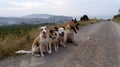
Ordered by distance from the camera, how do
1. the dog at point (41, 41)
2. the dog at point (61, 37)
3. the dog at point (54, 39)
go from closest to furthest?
the dog at point (41, 41), the dog at point (54, 39), the dog at point (61, 37)

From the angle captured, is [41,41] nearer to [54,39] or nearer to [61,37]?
[54,39]

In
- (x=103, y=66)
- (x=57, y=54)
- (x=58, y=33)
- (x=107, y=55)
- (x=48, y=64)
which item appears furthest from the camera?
(x=58, y=33)

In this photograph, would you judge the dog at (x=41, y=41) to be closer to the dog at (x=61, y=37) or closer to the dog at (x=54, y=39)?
the dog at (x=54, y=39)

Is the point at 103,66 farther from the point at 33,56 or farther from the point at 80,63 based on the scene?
the point at 33,56

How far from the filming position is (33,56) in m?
10.2

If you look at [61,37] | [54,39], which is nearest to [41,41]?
[54,39]

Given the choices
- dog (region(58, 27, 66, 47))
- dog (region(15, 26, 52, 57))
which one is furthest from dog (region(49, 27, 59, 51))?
dog (region(15, 26, 52, 57))

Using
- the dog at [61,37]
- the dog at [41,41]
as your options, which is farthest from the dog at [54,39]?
the dog at [41,41]

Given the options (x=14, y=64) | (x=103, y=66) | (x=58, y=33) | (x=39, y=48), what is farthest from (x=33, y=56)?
(x=103, y=66)

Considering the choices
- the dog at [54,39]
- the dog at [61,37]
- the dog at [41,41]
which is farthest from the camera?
the dog at [61,37]

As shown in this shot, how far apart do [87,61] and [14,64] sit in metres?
2.56

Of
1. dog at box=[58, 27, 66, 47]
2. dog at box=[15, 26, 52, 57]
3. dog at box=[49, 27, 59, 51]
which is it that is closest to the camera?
dog at box=[15, 26, 52, 57]

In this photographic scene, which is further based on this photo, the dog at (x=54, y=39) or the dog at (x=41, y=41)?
the dog at (x=54, y=39)

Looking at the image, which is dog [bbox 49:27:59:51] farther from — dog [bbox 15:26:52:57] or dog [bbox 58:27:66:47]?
dog [bbox 15:26:52:57]
